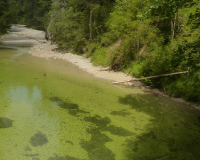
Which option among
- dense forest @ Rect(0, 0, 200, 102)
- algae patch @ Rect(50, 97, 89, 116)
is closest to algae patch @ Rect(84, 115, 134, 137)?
algae patch @ Rect(50, 97, 89, 116)

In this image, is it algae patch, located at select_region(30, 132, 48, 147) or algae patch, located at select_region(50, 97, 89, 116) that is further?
algae patch, located at select_region(50, 97, 89, 116)

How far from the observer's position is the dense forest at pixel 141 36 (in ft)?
18.3

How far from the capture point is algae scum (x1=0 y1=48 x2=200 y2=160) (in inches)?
196

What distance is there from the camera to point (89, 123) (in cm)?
633

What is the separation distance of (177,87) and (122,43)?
4.06 metres

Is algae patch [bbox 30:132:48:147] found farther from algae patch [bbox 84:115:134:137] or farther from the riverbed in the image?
algae patch [bbox 84:115:134:137]

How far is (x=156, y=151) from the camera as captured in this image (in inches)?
200

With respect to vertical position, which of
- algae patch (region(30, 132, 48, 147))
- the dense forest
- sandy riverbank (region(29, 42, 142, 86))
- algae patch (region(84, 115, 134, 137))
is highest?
the dense forest

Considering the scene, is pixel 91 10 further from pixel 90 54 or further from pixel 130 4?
pixel 130 4

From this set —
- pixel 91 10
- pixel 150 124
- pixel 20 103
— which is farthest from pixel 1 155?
pixel 91 10

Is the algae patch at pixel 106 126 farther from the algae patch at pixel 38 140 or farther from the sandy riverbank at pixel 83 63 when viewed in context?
the sandy riverbank at pixel 83 63

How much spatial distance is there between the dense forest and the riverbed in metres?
1.09

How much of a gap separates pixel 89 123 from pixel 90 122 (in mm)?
72

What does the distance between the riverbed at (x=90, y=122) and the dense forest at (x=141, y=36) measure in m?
1.09
